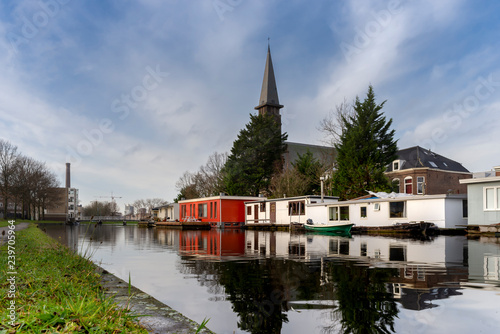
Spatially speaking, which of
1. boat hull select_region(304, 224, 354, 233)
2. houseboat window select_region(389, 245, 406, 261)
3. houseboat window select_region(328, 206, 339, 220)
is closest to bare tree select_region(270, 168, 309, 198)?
houseboat window select_region(328, 206, 339, 220)

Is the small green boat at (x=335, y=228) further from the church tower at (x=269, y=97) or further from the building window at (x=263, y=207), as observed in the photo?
the church tower at (x=269, y=97)

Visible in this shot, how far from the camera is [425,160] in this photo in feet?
145

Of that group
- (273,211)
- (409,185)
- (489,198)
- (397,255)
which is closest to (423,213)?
(489,198)

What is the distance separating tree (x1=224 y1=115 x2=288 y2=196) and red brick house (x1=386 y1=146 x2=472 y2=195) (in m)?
14.1

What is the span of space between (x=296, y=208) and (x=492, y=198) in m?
14.2

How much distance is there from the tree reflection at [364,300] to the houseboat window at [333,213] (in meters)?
21.2

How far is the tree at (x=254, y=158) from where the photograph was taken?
46188mm

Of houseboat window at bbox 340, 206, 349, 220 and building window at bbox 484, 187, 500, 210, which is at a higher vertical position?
building window at bbox 484, 187, 500, 210

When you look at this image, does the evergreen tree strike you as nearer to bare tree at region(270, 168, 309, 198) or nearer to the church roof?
bare tree at region(270, 168, 309, 198)

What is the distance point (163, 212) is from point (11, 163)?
23.4 metres

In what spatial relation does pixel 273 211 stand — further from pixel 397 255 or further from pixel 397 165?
pixel 397 255

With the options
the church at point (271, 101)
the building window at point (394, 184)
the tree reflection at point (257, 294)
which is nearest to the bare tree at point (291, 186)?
the building window at point (394, 184)

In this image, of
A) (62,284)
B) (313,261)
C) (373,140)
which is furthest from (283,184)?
(62,284)

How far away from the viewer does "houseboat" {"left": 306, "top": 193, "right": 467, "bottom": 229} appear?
22969 mm
